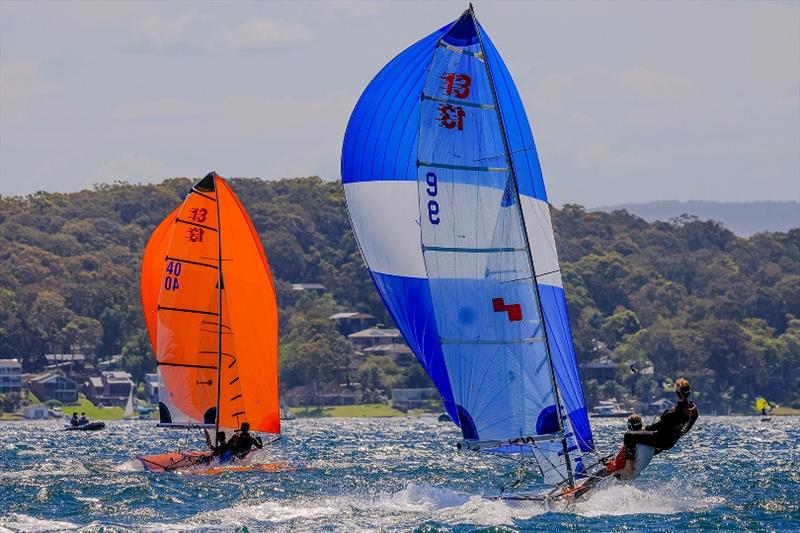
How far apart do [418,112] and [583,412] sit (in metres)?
5.29

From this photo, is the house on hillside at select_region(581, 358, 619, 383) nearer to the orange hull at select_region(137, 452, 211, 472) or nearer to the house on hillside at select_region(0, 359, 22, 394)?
the house on hillside at select_region(0, 359, 22, 394)

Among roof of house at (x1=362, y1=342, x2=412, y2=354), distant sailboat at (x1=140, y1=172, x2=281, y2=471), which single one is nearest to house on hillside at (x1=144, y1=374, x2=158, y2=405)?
roof of house at (x1=362, y1=342, x2=412, y2=354)

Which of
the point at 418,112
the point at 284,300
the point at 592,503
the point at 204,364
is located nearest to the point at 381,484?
the point at 204,364

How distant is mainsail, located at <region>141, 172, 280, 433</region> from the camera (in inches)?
1559

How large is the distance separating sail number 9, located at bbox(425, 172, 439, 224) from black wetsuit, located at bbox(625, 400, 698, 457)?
442 cm

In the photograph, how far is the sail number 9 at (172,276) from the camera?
3997 centimetres

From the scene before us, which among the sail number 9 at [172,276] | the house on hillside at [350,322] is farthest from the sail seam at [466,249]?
the house on hillside at [350,322]

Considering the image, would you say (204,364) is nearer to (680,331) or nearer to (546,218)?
(546,218)

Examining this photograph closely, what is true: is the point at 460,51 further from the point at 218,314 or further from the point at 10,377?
the point at 10,377

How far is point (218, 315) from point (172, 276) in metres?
1.47

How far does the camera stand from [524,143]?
26.5 metres

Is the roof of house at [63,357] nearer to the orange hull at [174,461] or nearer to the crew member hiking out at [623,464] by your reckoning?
the orange hull at [174,461]

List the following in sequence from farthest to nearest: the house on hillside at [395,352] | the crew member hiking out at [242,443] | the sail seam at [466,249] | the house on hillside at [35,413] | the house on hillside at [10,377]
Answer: the house on hillside at [395,352] < the house on hillside at [10,377] < the house on hillside at [35,413] < the crew member hiking out at [242,443] < the sail seam at [466,249]

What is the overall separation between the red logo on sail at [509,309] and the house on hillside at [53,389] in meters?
108
